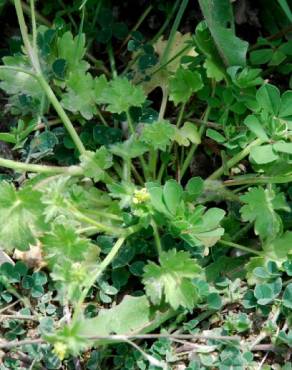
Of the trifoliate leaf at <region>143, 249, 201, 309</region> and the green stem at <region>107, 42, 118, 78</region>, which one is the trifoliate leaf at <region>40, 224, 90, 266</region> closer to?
the trifoliate leaf at <region>143, 249, 201, 309</region>

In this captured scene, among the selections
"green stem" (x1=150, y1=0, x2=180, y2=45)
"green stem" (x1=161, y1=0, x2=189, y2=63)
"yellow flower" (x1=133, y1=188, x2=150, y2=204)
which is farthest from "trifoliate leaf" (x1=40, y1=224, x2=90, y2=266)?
"green stem" (x1=150, y1=0, x2=180, y2=45)

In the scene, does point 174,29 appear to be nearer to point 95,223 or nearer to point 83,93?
point 83,93

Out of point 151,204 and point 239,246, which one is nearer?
point 151,204

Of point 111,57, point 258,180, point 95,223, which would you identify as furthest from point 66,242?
point 111,57


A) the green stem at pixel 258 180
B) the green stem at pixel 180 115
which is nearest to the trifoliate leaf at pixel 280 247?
the green stem at pixel 258 180

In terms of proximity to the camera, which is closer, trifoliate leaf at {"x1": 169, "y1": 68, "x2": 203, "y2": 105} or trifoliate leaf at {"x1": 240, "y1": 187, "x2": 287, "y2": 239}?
trifoliate leaf at {"x1": 240, "y1": 187, "x2": 287, "y2": 239}

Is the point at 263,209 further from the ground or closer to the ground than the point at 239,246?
further from the ground
